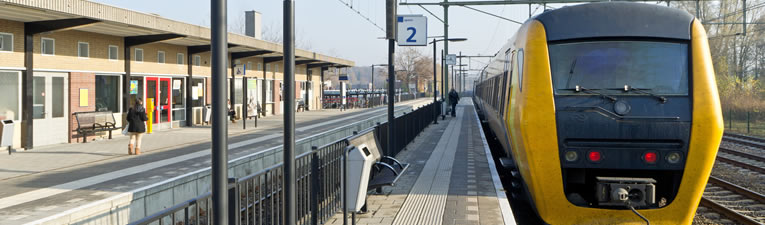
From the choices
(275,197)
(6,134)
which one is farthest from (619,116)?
(6,134)

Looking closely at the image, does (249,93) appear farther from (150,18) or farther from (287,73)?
(287,73)

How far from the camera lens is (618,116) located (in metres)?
7.07

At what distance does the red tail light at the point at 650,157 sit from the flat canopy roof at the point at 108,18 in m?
12.5

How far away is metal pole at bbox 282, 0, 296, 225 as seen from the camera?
5.13 m

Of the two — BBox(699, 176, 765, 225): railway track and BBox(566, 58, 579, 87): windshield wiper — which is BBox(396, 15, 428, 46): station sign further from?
BBox(566, 58, 579, 87): windshield wiper

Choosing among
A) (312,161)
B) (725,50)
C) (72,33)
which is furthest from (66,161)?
(725,50)

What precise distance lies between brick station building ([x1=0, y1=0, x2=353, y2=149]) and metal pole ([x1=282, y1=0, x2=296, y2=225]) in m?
10.5

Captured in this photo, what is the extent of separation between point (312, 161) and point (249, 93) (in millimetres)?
24761

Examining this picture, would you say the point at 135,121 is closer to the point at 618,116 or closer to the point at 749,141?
the point at 618,116

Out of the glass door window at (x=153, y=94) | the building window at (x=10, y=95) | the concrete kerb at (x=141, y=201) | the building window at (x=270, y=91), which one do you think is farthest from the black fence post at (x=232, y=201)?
the building window at (x=270, y=91)

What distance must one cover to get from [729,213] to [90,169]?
11.3 m

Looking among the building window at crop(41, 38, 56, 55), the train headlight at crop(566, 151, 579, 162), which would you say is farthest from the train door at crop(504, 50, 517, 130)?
the building window at crop(41, 38, 56, 55)

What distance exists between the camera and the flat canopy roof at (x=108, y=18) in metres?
14.4

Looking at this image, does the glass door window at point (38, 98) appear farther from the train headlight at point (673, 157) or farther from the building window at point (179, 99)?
the train headlight at point (673, 157)
